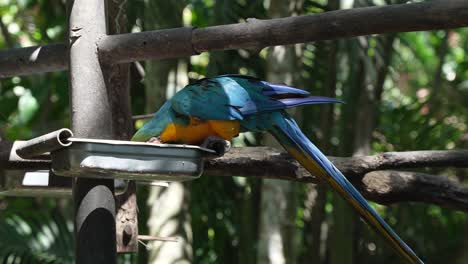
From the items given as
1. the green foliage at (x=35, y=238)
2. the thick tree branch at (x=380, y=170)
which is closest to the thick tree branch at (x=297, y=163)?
the thick tree branch at (x=380, y=170)

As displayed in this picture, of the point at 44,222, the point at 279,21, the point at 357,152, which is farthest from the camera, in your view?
the point at 44,222

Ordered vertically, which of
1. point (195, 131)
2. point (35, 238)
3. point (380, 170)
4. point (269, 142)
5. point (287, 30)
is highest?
point (287, 30)

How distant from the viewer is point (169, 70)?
3.58 meters

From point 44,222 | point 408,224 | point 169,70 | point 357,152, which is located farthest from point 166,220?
point 408,224

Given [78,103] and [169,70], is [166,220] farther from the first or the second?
[78,103]

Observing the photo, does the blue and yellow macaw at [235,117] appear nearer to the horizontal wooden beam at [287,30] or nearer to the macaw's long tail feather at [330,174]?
the macaw's long tail feather at [330,174]

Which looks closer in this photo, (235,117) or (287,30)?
(287,30)

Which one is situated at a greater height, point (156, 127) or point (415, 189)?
point (156, 127)

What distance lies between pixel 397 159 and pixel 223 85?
24.0 inches

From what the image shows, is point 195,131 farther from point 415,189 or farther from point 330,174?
point 415,189

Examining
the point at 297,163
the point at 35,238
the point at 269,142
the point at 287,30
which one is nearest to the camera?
the point at 287,30

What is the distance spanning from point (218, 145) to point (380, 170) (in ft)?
2.26

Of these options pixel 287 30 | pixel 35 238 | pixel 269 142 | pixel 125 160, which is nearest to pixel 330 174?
pixel 287 30

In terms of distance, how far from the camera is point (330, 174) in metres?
2.05
